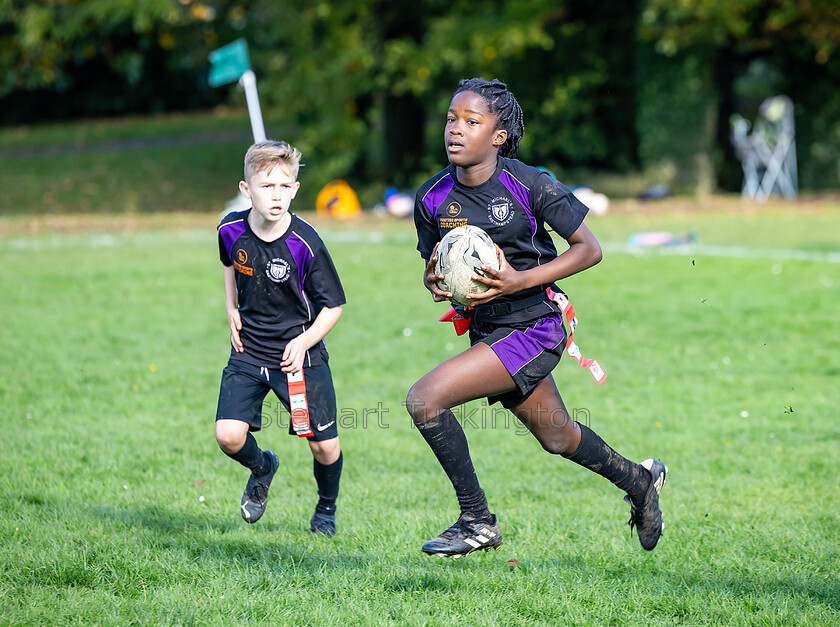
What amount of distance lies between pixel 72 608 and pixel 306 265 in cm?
184

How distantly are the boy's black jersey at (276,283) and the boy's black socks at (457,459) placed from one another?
2.90 ft

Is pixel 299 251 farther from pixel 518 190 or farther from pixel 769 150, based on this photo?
pixel 769 150

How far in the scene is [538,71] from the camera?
982 inches

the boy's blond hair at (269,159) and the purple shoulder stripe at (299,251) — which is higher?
the boy's blond hair at (269,159)

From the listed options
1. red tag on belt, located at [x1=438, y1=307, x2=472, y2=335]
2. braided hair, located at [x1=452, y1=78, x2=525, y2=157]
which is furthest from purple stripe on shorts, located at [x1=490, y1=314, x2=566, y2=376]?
braided hair, located at [x1=452, y1=78, x2=525, y2=157]

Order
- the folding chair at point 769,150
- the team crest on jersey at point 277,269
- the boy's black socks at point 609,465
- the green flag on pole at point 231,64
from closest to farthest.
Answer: the boy's black socks at point 609,465 < the team crest on jersey at point 277,269 < the green flag on pole at point 231,64 < the folding chair at point 769,150

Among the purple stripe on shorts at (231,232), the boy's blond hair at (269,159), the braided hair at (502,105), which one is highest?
the braided hair at (502,105)

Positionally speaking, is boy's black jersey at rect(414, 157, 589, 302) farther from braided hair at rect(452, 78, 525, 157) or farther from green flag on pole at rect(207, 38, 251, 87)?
green flag on pole at rect(207, 38, 251, 87)

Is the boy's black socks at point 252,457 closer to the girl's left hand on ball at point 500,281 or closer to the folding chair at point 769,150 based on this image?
the girl's left hand on ball at point 500,281

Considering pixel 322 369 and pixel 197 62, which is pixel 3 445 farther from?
pixel 197 62

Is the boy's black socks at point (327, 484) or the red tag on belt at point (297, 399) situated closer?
the red tag on belt at point (297, 399)

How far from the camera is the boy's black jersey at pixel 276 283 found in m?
4.84

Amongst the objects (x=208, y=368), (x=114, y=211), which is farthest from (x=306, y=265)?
(x=114, y=211)

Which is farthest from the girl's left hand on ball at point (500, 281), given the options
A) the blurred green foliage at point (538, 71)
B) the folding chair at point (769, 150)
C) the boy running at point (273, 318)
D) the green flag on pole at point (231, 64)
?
the folding chair at point (769, 150)
